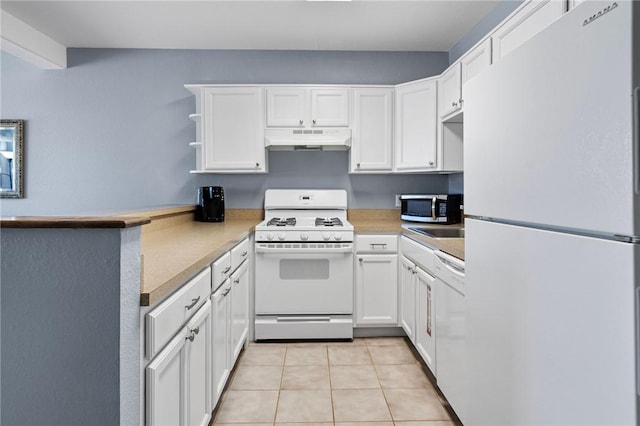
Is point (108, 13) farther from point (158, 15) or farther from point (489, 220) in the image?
point (489, 220)

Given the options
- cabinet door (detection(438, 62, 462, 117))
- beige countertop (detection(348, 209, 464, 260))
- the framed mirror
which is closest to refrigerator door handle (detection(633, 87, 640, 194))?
beige countertop (detection(348, 209, 464, 260))

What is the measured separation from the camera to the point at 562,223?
0.92m

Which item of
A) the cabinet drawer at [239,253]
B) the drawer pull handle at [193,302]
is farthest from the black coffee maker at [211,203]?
the drawer pull handle at [193,302]

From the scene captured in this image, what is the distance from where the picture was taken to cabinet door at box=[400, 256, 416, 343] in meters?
2.60

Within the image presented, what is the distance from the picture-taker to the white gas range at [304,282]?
2.84 meters

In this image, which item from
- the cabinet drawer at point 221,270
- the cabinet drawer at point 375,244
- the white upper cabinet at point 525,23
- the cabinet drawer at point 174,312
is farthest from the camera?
the cabinet drawer at point 375,244

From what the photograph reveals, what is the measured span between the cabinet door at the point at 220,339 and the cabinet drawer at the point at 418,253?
3.67 ft

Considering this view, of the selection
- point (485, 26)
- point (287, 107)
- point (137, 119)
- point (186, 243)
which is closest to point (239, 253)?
point (186, 243)

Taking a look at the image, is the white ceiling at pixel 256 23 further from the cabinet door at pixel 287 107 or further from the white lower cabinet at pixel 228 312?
the white lower cabinet at pixel 228 312

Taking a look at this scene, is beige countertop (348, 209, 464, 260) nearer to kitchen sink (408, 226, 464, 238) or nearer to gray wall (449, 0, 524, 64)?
kitchen sink (408, 226, 464, 238)

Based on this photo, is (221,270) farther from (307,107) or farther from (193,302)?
(307,107)

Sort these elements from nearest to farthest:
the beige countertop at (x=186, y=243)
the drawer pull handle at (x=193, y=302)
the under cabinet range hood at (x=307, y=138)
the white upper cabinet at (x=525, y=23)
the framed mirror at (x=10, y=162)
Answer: the beige countertop at (x=186, y=243), the drawer pull handle at (x=193, y=302), the white upper cabinet at (x=525, y=23), the under cabinet range hood at (x=307, y=138), the framed mirror at (x=10, y=162)

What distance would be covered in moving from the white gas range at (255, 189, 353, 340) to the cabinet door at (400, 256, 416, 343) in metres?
0.38

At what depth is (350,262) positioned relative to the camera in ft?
9.52
